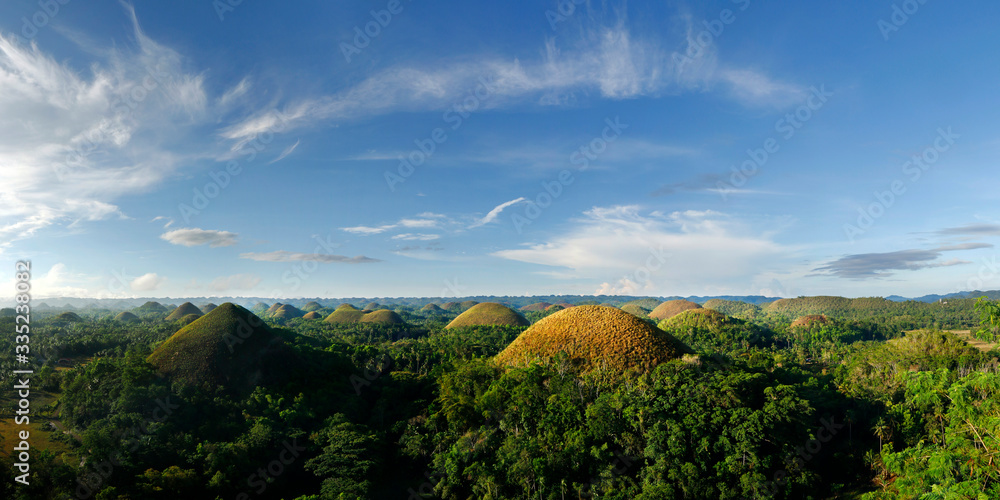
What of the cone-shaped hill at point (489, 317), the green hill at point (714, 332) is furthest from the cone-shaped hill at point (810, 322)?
the cone-shaped hill at point (489, 317)

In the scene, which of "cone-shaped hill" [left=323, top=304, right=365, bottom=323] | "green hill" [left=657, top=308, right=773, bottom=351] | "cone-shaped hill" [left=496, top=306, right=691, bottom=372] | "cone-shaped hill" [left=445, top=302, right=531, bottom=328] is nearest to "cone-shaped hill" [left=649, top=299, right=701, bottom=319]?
"green hill" [left=657, top=308, right=773, bottom=351]

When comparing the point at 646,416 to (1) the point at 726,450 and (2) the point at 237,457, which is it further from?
(2) the point at 237,457

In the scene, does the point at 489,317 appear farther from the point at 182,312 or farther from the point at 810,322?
A: the point at 182,312

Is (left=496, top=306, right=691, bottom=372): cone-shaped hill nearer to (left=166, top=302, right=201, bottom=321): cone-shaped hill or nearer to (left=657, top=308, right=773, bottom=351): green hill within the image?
(left=657, top=308, right=773, bottom=351): green hill

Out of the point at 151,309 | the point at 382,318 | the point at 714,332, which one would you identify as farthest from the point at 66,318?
the point at 714,332

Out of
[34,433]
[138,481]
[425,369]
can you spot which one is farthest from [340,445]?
[425,369]

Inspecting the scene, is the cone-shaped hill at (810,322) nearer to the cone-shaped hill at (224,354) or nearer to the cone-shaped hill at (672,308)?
the cone-shaped hill at (672,308)

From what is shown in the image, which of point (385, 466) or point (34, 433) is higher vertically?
point (34, 433)
